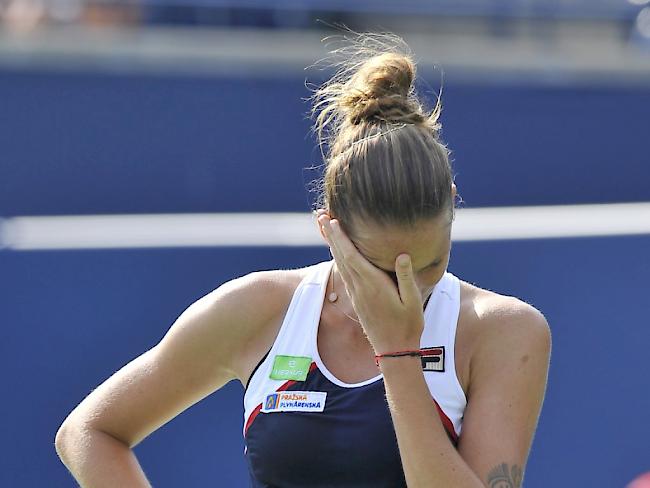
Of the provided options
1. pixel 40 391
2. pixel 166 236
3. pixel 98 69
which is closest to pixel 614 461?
pixel 166 236

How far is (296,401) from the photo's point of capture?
224 cm

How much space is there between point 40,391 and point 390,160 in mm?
2153

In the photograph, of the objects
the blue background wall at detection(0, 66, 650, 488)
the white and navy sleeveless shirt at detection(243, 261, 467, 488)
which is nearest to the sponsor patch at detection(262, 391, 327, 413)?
the white and navy sleeveless shirt at detection(243, 261, 467, 488)

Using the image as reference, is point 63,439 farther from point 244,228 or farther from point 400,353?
point 244,228

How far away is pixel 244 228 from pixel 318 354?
172 centimetres

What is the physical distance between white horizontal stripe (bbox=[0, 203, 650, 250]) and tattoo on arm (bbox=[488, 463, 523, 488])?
1899mm

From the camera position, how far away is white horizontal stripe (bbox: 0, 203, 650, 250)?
3.90 metres

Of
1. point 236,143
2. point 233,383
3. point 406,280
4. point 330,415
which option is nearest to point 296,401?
point 330,415

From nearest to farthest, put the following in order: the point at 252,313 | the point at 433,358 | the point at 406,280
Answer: the point at 406,280, the point at 433,358, the point at 252,313

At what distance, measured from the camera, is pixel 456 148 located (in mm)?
5910

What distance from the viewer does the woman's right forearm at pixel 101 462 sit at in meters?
2.45

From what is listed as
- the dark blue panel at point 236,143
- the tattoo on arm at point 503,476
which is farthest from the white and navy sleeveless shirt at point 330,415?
the dark blue panel at point 236,143

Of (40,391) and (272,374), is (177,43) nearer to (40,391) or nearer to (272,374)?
(40,391)

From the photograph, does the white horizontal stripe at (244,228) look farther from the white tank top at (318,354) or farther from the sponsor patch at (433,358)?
the sponsor patch at (433,358)
